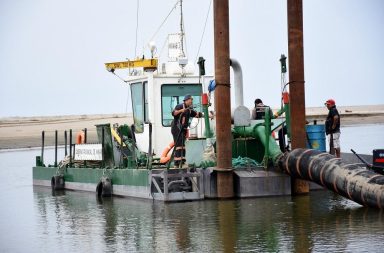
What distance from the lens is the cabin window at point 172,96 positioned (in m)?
23.6

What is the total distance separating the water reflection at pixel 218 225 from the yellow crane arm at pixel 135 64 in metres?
3.15

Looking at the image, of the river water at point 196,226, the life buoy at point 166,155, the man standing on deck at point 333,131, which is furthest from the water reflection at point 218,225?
the man standing on deck at point 333,131

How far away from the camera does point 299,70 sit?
21.2 meters

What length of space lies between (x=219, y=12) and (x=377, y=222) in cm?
609

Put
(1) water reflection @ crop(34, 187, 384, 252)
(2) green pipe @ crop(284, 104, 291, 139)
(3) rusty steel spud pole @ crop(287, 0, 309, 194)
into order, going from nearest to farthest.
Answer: (1) water reflection @ crop(34, 187, 384, 252)
(3) rusty steel spud pole @ crop(287, 0, 309, 194)
(2) green pipe @ crop(284, 104, 291, 139)

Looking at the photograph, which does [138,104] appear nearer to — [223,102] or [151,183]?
[151,183]

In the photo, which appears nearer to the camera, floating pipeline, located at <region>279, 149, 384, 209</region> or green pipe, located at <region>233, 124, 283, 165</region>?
floating pipeline, located at <region>279, 149, 384, 209</region>

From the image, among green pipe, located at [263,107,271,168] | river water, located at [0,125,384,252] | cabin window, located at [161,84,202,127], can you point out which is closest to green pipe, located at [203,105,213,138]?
green pipe, located at [263,107,271,168]

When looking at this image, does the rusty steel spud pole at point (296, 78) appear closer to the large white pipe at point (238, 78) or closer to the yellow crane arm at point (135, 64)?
the large white pipe at point (238, 78)

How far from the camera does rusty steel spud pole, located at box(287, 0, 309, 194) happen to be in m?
21.1

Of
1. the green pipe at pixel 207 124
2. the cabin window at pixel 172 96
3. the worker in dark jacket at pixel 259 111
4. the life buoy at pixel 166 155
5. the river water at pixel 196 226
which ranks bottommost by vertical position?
the river water at pixel 196 226

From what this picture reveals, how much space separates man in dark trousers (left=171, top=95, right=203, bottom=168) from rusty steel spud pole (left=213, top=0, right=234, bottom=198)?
0.85 m

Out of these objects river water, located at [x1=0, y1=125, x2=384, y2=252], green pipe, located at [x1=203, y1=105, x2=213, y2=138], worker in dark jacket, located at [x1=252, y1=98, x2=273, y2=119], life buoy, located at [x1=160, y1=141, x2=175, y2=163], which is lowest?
river water, located at [x1=0, y1=125, x2=384, y2=252]

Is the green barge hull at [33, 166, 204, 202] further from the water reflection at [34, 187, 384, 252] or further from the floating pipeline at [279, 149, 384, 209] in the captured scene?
the floating pipeline at [279, 149, 384, 209]
